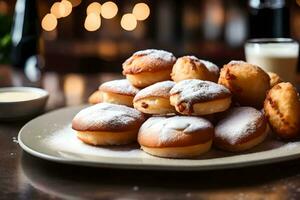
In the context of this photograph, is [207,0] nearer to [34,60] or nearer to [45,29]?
[45,29]

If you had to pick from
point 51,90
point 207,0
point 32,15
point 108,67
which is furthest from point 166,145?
point 207,0

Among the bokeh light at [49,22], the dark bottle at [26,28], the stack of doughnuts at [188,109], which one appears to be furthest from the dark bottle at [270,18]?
the bokeh light at [49,22]

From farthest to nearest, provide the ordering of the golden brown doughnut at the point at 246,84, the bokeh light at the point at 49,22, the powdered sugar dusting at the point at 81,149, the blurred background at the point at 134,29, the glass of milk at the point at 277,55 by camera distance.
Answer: the bokeh light at the point at 49,22 < the blurred background at the point at 134,29 < the glass of milk at the point at 277,55 < the golden brown doughnut at the point at 246,84 < the powdered sugar dusting at the point at 81,149

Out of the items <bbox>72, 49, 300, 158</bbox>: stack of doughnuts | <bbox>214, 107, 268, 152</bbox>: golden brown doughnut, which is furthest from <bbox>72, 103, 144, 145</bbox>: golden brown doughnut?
<bbox>214, 107, 268, 152</bbox>: golden brown doughnut

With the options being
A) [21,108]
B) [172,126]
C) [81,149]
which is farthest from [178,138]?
[21,108]

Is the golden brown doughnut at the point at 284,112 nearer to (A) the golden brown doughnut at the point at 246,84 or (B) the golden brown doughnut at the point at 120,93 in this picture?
(A) the golden brown doughnut at the point at 246,84

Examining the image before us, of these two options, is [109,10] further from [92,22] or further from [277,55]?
[277,55]
